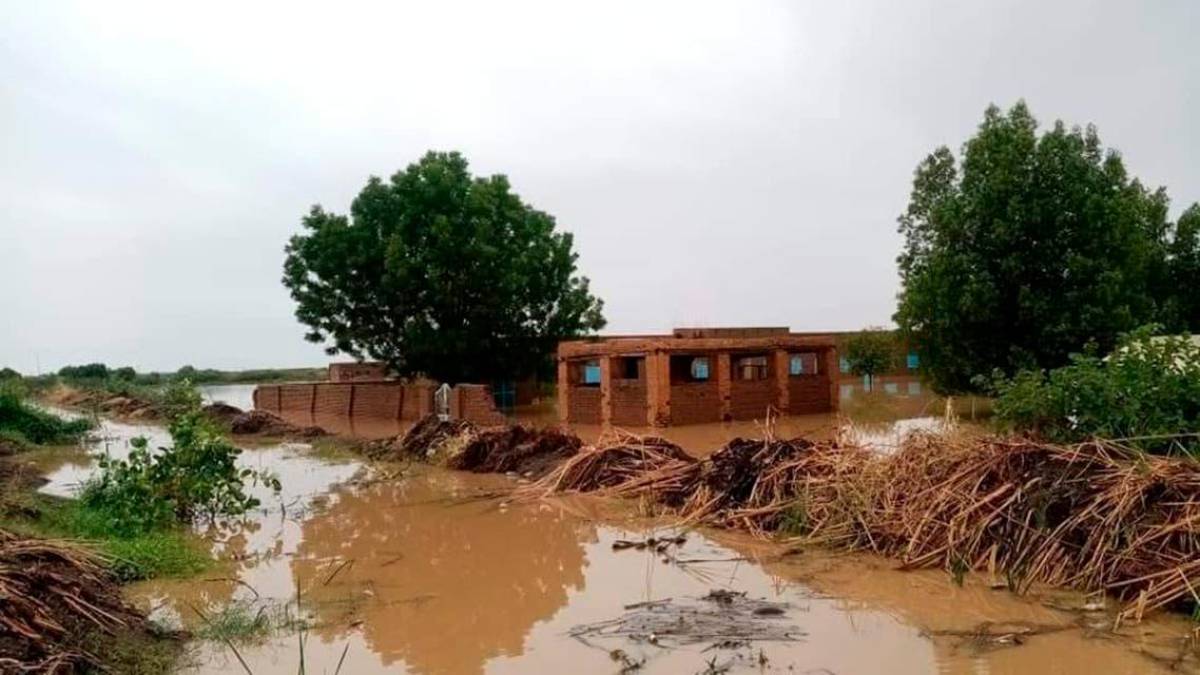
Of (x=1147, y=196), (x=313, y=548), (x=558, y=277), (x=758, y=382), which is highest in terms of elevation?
(x=1147, y=196)

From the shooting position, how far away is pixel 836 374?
2589 cm

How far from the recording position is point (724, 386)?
22.5 meters

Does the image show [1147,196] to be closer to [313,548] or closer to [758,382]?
[758,382]

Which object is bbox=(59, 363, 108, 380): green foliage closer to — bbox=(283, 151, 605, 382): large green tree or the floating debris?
bbox=(283, 151, 605, 382): large green tree

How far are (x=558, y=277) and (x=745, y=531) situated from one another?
2034cm

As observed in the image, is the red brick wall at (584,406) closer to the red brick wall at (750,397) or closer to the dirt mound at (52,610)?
the red brick wall at (750,397)

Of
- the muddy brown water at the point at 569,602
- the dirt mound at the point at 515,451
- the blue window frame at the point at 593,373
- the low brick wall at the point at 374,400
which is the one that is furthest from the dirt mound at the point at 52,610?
the blue window frame at the point at 593,373

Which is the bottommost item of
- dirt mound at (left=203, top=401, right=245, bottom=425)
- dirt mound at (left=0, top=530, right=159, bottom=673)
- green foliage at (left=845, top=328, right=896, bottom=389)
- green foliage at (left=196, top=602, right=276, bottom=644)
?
green foliage at (left=196, top=602, right=276, bottom=644)

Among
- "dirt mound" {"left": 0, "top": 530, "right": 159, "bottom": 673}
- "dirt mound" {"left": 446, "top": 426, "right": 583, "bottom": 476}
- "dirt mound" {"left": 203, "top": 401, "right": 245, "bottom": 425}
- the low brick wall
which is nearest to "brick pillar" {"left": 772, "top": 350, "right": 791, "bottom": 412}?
the low brick wall

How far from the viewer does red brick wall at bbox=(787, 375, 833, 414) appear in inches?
962

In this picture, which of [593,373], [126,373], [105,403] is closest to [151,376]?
[126,373]

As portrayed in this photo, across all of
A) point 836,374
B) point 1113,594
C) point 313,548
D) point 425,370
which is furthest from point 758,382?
point 1113,594

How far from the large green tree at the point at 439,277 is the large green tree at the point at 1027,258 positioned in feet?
38.1

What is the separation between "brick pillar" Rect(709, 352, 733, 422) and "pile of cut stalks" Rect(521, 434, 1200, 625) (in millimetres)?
12201
